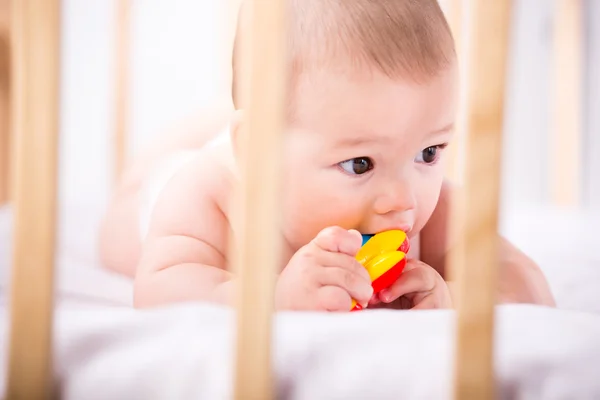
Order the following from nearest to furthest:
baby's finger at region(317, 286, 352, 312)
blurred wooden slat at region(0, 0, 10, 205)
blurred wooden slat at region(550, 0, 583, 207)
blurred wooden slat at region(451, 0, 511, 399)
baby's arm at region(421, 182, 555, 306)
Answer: blurred wooden slat at region(451, 0, 511, 399)
baby's finger at region(317, 286, 352, 312)
baby's arm at region(421, 182, 555, 306)
blurred wooden slat at region(550, 0, 583, 207)
blurred wooden slat at region(0, 0, 10, 205)

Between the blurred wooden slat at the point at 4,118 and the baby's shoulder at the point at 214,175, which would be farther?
the blurred wooden slat at the point at 4,118

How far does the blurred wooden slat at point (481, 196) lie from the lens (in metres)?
0.40

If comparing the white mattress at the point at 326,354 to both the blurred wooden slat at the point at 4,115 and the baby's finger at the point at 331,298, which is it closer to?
the baby's finger at the point at 331,298

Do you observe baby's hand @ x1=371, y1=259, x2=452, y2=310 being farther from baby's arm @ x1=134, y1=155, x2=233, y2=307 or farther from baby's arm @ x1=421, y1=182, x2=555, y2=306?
baby's arm @ x1=134, y1=155, x2=233, y2=307

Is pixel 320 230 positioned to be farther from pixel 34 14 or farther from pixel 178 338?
pixel 34 14

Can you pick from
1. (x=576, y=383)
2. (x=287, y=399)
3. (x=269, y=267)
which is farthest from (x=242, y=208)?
(x=576, y=383)

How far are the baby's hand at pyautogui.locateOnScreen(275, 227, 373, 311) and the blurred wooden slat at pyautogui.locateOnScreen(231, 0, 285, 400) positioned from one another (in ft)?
0.40

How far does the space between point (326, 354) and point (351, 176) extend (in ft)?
0.63

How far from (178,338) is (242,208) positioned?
12 cm

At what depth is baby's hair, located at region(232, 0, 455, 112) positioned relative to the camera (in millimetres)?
544

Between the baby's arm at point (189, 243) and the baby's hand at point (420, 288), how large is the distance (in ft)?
0.53

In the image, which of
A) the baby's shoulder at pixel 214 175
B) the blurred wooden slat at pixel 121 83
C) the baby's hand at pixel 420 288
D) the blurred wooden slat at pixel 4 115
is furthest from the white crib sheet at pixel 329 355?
the blurred wooden slat at pixel 4 115

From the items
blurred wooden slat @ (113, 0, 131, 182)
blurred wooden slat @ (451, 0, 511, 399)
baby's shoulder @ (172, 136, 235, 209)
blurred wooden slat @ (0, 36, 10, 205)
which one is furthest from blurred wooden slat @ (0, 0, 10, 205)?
blurred wooden slat @ (451, 0, 511, 399)

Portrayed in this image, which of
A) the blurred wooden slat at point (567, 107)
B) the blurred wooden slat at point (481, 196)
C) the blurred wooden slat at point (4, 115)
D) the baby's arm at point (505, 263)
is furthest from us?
the blurred wooden slat at point (4, 115)
